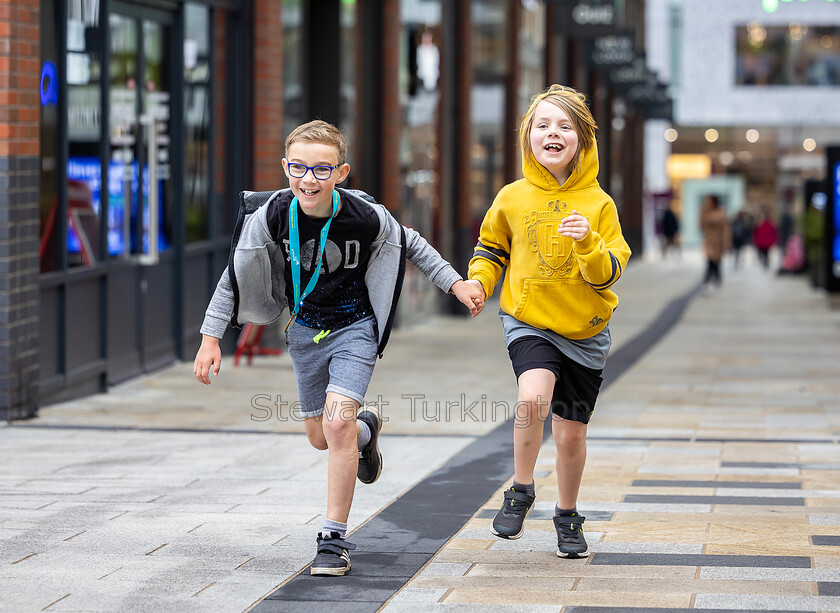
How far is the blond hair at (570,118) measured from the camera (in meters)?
5.05

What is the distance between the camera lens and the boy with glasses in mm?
4863

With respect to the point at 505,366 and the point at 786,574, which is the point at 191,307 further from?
the point at 786,574

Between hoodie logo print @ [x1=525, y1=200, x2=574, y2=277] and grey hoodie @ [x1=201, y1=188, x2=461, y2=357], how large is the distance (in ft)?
1.01

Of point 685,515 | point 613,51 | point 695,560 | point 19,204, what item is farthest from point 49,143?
point 613,51

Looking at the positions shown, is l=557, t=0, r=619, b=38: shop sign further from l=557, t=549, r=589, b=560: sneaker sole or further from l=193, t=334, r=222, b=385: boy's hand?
l=193, t=334, r=222, b=385: boy's hand

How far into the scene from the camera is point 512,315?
5133 millimetres

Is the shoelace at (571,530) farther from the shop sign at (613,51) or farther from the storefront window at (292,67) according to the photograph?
the shop sign at (613,51)

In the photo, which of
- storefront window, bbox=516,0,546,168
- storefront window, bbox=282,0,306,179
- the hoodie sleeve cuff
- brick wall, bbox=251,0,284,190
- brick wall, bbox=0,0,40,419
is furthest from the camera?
storefront window, bbox=516,0,546,168

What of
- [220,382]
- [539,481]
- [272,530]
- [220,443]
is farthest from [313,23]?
[272,530]

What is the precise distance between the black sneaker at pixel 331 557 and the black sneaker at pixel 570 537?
80 centimetres

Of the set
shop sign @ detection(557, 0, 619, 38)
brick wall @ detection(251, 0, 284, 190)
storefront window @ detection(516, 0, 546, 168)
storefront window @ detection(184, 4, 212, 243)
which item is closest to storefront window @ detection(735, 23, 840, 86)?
storefront window @ detection(516, 0, 546, 168)

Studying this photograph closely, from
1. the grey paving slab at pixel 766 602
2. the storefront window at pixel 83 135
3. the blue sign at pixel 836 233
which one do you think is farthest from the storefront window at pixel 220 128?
the blue sign at pixel 836 233

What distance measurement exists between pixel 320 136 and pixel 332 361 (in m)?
0.79

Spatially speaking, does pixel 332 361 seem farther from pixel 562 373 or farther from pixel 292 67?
pixel 292 67
